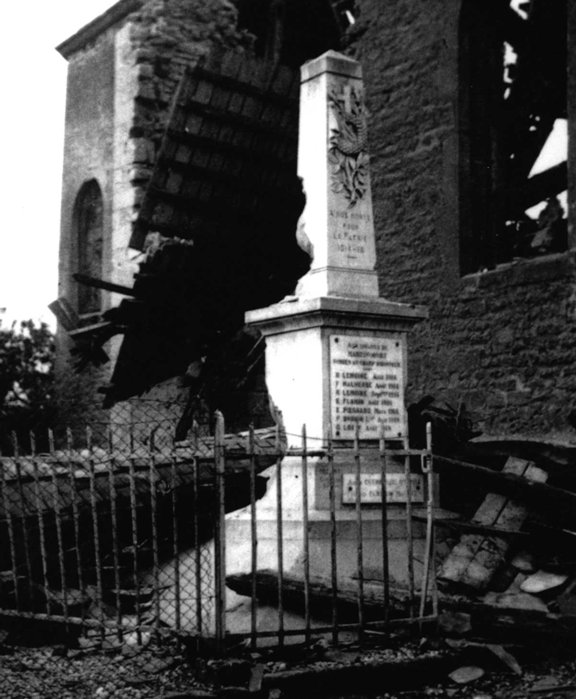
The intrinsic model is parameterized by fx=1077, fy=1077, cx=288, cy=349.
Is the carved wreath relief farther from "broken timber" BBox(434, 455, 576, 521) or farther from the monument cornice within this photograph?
"broken timber" BBox(434, 455, 576, 521)

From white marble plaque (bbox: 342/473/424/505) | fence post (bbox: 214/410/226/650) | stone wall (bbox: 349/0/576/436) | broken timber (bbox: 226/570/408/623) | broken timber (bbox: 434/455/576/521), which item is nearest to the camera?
fence post (bbox: 214/410/226/650)

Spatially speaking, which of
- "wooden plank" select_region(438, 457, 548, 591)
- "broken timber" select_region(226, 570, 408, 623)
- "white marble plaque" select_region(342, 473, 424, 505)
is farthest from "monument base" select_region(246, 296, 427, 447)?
"broken timber" select_region(226, 570, 408, 623)

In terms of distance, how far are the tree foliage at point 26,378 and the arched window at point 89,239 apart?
38.2 inches

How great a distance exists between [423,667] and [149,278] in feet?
24.7

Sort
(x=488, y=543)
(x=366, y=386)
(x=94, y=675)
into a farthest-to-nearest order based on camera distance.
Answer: (x=366, y=386), (x=488, y=543), (x=94, y=675)

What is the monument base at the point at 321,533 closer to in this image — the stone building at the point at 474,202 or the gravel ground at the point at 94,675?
the gravel ground at the point at 94,675

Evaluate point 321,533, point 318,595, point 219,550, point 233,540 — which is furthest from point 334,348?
point 219,550

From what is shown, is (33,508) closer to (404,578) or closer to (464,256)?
(404,578)

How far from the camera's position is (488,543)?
676 centimetres

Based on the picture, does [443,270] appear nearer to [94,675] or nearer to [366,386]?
[366,386]

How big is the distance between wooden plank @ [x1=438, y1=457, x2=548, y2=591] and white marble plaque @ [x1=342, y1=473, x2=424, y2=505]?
43cm

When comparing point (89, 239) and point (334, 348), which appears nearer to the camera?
point (334, 348)

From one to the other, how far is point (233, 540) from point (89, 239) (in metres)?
10.9

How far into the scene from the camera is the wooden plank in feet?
21.5
